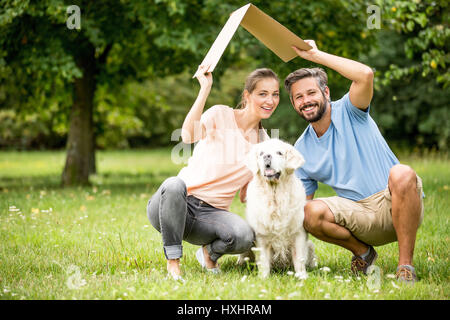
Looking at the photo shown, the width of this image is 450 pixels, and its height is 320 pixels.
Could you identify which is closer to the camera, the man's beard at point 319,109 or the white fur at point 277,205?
the white fur at point 277,205

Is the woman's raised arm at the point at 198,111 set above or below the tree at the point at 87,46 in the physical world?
below

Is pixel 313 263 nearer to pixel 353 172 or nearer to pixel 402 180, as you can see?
pixel 353 172

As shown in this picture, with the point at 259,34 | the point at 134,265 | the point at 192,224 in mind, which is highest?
the point at 259,34

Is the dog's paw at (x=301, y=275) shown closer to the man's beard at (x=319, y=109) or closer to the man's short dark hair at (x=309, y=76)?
the man's beard at (x=319, y=109)

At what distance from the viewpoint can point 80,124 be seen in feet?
33.0

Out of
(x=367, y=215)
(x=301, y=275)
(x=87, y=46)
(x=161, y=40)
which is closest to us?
(x=301, y=275)

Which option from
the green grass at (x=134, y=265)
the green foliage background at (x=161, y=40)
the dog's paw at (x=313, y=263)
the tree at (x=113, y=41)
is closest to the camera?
the green grass at (x=134, y=265)

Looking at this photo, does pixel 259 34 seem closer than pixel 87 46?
Yes

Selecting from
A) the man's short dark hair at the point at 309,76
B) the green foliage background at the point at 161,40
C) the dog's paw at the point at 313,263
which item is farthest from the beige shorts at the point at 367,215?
the green foliage background at the point at 161,40

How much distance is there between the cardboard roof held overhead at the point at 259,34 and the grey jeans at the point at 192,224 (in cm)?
99

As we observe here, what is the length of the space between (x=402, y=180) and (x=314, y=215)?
0.71 meters

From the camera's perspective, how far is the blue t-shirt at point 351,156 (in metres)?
3.73

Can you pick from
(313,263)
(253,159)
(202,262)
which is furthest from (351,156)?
(202,262)
